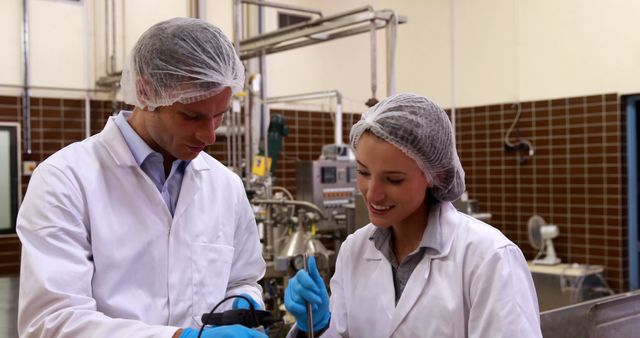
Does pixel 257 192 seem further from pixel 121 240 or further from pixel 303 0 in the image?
pixel 303 0

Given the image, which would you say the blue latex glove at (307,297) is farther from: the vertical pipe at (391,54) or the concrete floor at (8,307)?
the vertical pipe at (391,54)

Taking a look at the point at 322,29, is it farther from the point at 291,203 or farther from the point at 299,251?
the point at 299,251

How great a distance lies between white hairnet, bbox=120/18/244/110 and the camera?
1.29m

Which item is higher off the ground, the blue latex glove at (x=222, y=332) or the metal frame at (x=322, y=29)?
the metal frame at (x=322, y=29)

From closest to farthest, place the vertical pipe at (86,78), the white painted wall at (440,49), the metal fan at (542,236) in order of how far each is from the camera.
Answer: the white painted wall at (440,49), the vertical pipe at (86,78), the metal fan at (542,236)

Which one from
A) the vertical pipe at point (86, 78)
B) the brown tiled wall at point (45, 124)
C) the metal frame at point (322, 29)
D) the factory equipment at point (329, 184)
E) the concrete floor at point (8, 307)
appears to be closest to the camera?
the concrete floor at point (8, 307)

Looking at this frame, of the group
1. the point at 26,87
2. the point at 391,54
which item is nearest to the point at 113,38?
the point at 26,87

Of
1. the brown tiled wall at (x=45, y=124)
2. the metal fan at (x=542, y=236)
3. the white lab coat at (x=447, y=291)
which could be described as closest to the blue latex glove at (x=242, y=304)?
the white lab coat at (x=447, y=291)

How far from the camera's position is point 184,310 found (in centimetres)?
133

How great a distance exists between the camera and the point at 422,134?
1219mm

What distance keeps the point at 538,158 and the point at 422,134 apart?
152 inches

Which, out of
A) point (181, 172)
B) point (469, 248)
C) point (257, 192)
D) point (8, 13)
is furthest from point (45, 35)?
point (469, 248)

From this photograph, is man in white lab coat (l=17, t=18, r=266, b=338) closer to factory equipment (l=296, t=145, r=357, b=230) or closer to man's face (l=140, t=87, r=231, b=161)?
man's face (l=140, t=87, r=231, b=161)

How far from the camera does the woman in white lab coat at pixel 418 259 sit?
45.4 inches
